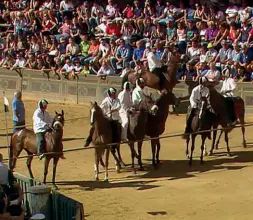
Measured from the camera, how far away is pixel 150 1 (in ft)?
108

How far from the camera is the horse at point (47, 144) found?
1925 centimetres

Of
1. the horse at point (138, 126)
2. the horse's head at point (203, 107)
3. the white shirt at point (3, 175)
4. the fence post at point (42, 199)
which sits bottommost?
the fence post at point (42, 199)

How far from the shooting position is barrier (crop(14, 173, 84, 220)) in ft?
46.0

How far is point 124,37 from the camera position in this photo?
3119 centimetres

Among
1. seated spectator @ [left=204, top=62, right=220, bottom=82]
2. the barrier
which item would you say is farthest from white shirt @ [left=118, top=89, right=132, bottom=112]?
seated spectator @ [left=204, top=62, right=220, bottom=82]

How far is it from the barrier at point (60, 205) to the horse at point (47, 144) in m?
2.96

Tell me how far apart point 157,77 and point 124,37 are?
4308 mm

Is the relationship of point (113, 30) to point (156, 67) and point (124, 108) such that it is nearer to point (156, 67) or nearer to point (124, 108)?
point (156, 67)

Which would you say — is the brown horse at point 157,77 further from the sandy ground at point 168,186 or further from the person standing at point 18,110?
the person standing at point 18,110

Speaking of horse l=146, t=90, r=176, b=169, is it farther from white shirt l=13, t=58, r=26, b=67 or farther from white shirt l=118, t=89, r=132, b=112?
white shirt l=13, t=58, r=26, b=67

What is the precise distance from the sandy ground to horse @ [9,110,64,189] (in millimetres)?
757

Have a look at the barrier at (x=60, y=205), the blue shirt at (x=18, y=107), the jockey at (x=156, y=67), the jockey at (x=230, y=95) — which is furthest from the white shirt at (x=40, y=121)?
the jockey at (x=156, y=67)

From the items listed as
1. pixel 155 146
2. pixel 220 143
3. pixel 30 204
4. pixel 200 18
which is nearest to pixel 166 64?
pixel 200 18

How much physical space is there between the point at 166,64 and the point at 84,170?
7.99 meters
